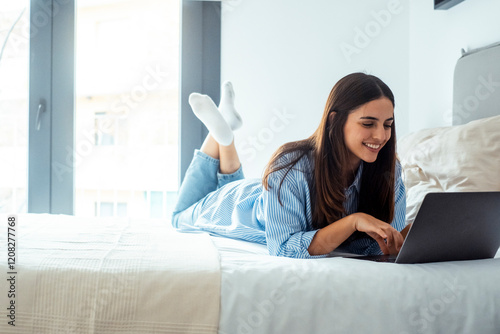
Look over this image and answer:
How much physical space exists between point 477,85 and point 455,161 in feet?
1.62

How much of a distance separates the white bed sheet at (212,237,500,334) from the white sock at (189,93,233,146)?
90 cm

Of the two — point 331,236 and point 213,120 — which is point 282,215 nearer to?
point 331,236

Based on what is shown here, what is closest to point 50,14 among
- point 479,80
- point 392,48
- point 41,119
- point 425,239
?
point 41,119

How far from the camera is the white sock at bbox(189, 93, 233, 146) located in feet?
5.86

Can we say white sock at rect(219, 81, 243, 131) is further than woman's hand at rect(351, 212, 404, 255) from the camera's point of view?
Yes

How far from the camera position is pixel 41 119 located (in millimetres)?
2430

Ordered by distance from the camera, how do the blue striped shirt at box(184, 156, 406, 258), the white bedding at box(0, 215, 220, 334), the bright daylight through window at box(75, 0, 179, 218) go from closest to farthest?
1. the white bedding at box(0, 215, 220, 334)
2. the blue striped shirt at box(184, 156, 406, 258)
3. the bright daylight through window at box(75, 0, 179, 218)

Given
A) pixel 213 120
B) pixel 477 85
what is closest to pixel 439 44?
pixel 477 85

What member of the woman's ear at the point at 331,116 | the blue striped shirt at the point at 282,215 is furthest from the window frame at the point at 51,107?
the woman's ear at the point at 331,116

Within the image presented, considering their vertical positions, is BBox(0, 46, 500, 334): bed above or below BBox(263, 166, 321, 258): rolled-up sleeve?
below

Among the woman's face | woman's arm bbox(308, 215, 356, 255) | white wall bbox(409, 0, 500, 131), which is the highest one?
white wall bbox(409, 0, 500, 131)

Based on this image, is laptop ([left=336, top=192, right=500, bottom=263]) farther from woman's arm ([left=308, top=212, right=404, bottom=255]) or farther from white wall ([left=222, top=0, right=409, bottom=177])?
white wall ([left=222, top=0, right=409, bottom=177])

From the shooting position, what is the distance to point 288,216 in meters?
1.16

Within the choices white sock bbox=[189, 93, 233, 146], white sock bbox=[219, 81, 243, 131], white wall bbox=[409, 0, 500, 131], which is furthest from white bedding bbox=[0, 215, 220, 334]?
white wall bbox=[409, 0, 500, 131]
